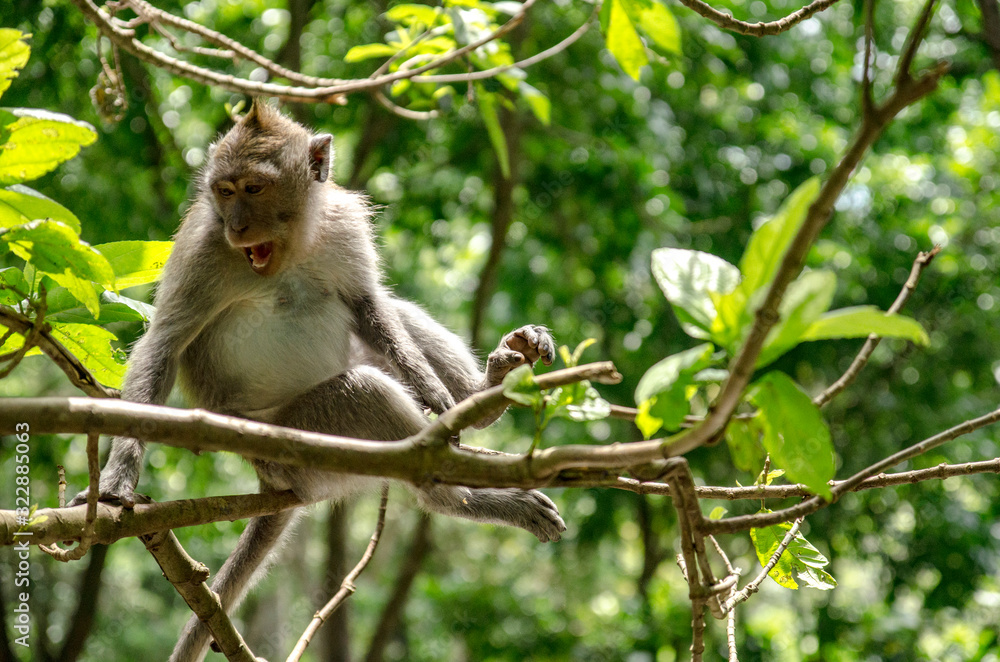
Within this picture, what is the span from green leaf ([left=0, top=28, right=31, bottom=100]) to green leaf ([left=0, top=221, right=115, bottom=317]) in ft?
1.02

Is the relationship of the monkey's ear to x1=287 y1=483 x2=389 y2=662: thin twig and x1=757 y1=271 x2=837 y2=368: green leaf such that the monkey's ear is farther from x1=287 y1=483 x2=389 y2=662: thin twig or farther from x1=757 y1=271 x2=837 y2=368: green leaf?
x1=757 y1=271 x2=837 y2=368: green leaf

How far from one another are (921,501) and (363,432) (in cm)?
577

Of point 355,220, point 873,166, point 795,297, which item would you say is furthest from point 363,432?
point 873,166

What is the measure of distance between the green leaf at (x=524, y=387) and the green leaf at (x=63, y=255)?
37.6 inches

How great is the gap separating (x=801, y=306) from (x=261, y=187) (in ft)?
9.21

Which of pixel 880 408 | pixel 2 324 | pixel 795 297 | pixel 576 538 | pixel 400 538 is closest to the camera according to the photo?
pixel 795 297

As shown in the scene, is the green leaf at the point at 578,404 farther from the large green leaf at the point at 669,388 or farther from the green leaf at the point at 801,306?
the green leaf at the point at 801,306

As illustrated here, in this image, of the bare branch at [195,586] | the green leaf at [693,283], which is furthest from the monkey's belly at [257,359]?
the green leaf at [693,283]

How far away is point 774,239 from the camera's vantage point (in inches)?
48.0

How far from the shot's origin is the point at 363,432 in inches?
129

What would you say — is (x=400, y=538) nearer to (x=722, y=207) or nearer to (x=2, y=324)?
(x=722, y=207)

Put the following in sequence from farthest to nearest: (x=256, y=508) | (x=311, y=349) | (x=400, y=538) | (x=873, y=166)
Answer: (x=400, y=538) → (x=873, y=166) → (x=311, y=349) → (x=256, y=508)

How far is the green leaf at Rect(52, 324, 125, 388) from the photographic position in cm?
240

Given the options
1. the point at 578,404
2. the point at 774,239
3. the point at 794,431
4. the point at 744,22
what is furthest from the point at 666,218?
the point at 774,239
